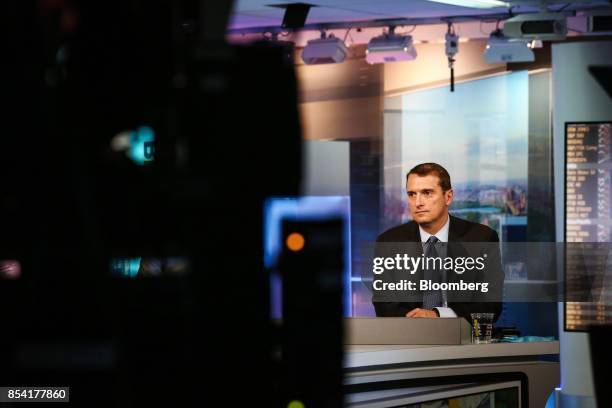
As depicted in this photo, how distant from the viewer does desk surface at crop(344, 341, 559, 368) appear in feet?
11.1

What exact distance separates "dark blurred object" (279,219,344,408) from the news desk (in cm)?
198

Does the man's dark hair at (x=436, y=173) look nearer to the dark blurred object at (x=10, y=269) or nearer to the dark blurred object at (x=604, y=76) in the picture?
the dark blurred object at (x=604, y=76)

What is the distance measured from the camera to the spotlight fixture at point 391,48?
7.11 metres

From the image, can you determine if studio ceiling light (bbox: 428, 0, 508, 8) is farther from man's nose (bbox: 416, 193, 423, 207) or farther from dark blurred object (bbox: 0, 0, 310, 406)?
dark blurred object (bbox: 0, 0, 310, 406)

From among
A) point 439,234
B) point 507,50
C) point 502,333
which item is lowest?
point 502,333

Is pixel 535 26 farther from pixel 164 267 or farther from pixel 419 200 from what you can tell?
pixel 164 267

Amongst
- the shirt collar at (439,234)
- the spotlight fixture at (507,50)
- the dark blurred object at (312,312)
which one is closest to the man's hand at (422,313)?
the shirt collar at (439,234)

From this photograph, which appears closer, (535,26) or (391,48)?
(535,26)

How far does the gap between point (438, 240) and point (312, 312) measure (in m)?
3.94

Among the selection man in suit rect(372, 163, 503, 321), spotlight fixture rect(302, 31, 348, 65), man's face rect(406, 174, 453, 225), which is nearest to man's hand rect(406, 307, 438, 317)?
man in suit rect(372, 163, 503, 321)

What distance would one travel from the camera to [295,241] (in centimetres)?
118

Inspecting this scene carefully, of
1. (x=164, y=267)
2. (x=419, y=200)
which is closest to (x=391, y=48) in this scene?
(x=419, y=200)

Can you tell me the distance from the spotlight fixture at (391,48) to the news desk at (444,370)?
3580mm

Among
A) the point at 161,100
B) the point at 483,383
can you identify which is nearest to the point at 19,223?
the point at 161,100
